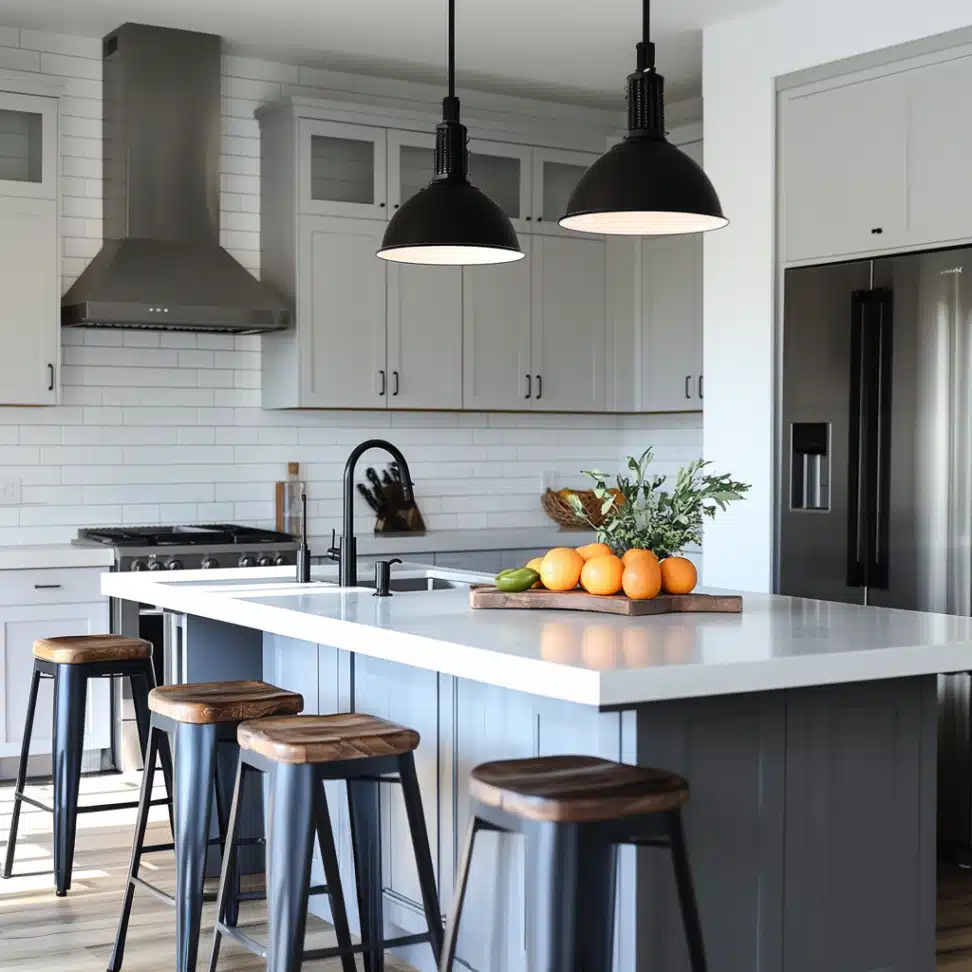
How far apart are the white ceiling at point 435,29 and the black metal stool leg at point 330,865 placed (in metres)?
3.55

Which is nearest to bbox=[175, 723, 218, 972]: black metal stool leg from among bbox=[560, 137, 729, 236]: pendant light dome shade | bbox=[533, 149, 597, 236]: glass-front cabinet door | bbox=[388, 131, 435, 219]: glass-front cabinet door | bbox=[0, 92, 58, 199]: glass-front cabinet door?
bbox=[560, 137, 729, 236]: pendant light dome shade

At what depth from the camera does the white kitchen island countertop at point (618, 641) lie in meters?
2.50

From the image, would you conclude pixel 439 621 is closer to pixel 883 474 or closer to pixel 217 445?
pixel 883 474

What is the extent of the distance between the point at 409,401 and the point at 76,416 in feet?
4.72

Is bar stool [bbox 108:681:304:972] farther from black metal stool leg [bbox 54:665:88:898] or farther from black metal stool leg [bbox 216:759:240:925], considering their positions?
black metal stool leg [bbox 54:665:88:898]

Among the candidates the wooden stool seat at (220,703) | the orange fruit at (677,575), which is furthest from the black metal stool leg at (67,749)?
the orange fruit at (677,575)

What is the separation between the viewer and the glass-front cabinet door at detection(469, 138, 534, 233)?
671 cm

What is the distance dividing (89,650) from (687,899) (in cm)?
218

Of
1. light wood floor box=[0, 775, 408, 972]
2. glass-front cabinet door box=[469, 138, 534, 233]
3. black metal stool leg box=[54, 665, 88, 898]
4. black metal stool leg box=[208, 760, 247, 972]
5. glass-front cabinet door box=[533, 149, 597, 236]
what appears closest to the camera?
black metal stool leg box=[208, 760, 247, 972]

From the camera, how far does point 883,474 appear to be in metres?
4.91

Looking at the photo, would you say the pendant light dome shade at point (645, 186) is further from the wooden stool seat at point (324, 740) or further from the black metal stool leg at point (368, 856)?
the black metal stool leg at point (368, 856)

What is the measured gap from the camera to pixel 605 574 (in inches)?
132

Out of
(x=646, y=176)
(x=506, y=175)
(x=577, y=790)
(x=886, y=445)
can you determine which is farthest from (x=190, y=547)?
(x=577, y=790)

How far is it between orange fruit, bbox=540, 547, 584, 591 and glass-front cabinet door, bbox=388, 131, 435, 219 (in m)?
3.32
